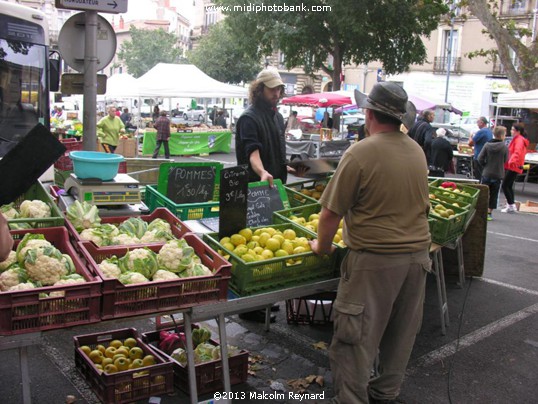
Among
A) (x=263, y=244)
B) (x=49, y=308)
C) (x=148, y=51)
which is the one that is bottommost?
(x=49, y=308)

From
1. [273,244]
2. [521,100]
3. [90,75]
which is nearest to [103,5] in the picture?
[90,75]

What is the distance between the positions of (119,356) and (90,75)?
4065 millimetres

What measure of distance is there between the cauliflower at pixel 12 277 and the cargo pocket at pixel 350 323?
1.70m

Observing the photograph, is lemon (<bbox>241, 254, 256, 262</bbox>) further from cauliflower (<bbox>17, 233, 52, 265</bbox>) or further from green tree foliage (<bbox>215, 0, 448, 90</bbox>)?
green tree foliage (<bbox>215, 0, 448, 90</bbox>)

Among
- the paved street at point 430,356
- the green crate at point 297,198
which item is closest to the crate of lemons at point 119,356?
the paved street at point 430,356

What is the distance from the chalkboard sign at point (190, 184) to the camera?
5.17 m

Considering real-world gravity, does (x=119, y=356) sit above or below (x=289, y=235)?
below

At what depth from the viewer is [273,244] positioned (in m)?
3.88

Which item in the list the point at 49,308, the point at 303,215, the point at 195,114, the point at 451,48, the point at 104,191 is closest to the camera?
the point at 49,308

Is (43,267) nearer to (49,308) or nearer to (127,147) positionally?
(49,308)

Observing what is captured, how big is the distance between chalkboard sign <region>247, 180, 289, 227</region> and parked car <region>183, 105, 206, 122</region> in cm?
3621

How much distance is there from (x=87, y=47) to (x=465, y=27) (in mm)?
40517

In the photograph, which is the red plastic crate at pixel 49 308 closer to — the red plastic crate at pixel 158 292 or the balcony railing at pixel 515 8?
the red plastic crate at pixel 158 292

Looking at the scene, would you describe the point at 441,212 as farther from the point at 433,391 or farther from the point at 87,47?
the point at 87,47
